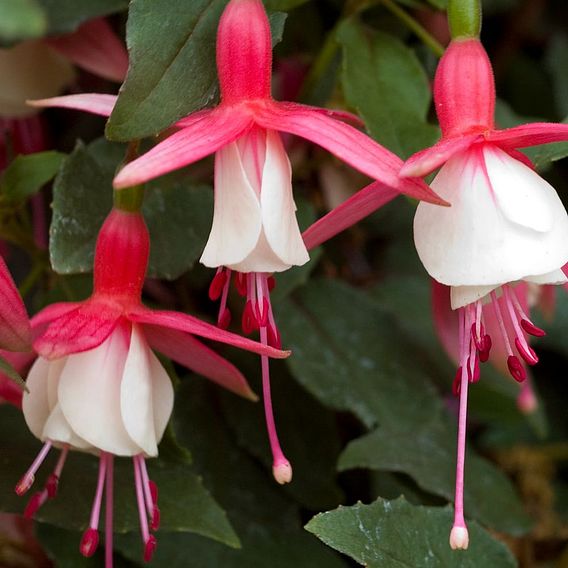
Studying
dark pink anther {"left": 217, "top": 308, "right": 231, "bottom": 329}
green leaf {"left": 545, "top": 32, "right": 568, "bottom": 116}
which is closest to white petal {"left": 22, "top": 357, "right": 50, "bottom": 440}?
dark pink anther {"left": 217, "top": 308, "right": 231, "bottom": 329}

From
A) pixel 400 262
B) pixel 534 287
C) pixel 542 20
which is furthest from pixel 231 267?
pixel 542 20

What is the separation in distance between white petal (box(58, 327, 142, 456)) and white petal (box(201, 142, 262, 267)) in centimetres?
10

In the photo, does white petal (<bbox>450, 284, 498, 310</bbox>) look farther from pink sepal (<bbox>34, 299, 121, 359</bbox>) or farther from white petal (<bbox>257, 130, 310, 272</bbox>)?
pink sepal (<bbox>34, 299, 121, 359</bbox>)

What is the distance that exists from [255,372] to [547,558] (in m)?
0.42

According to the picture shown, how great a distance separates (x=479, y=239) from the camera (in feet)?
1.62

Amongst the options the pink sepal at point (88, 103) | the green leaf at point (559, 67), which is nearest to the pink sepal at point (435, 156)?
the pink sepal at point (88, 103)

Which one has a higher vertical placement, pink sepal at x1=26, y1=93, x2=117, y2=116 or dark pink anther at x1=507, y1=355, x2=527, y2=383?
pink sepal at x1=26, y1=93, x2=117, y2=116

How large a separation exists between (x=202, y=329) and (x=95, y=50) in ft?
1.30

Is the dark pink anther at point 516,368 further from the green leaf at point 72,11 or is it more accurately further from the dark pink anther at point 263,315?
the green leaf at point 72,11

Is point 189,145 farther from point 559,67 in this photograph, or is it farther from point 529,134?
point 559,67

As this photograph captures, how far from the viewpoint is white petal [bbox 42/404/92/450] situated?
0.56m

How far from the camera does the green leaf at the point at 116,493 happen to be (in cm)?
65

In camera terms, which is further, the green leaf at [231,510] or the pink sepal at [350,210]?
the green leaf at [231,510]

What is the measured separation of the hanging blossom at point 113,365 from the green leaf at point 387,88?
21 centimetres
